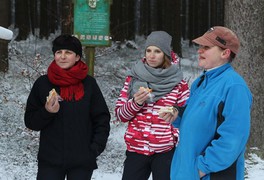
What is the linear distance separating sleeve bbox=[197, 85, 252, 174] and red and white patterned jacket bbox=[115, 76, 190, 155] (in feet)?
3.52

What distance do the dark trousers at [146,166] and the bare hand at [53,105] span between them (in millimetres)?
772

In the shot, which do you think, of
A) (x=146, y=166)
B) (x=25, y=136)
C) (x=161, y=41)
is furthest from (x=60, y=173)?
(x=25, y=136)

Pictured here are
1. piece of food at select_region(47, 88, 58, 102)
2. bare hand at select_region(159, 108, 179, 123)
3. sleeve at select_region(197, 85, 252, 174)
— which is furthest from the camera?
piece of food at select_region(47, 88, 58, 102)

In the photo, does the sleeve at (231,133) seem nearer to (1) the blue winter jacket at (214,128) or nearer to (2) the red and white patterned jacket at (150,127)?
(1) the blue winter jacket at (214,128)

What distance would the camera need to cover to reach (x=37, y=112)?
134 inches

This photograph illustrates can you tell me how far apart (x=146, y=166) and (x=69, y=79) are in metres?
0.95

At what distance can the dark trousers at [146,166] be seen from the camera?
3.58m

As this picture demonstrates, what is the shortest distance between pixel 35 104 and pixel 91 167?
649 mm

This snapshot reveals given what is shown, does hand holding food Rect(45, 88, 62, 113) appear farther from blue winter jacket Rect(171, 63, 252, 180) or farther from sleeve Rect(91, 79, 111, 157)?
blue winter jacket Rect(171, 63, 252, 180)

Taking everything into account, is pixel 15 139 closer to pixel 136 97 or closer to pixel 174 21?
pixel 136 97

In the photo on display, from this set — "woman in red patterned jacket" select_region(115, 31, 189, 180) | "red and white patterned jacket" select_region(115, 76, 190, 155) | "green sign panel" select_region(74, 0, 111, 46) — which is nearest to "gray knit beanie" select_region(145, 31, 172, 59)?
"woman in red patterned jacket" select_region(115, 31, 189, 180)

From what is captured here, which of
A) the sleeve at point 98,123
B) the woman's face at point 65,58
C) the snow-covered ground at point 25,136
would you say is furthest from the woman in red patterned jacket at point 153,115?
the snow-covered ground at point 25,136

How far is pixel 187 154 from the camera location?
263cm

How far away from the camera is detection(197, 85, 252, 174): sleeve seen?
8.13 ft
